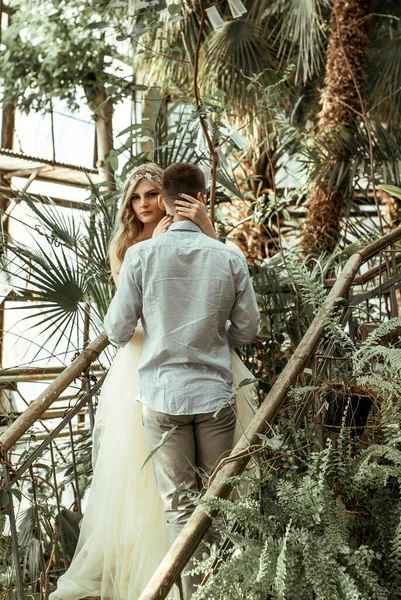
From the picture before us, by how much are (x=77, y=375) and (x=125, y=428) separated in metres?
0.34

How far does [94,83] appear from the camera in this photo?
8445 millimetres

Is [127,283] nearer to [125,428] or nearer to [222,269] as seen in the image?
[222,269]

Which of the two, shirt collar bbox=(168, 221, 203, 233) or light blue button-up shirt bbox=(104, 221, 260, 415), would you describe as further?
shirt collar bbox=(168, 221, 203, 233)

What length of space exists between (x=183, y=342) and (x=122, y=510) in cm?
74

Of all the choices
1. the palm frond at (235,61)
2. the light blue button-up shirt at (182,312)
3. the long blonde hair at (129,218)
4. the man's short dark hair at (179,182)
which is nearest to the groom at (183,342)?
the light blue button-up shirt at (182,312)

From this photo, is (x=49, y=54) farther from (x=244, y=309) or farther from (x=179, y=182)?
(x=244, y=309)

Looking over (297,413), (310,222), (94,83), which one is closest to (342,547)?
(297,413)

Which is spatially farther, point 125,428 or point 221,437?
point 125,428

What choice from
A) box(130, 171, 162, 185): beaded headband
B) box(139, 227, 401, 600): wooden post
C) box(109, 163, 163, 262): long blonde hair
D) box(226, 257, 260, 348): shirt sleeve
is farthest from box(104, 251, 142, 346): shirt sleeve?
box(130, 171, 162, 185): beaded headband

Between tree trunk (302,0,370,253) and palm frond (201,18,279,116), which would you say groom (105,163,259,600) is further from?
palm frond (201,18,279,116)

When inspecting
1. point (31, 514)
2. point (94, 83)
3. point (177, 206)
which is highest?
point (94, 83)

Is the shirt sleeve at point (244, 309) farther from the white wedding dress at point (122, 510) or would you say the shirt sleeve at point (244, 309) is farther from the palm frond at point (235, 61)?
the palm frond at point (235, 61)

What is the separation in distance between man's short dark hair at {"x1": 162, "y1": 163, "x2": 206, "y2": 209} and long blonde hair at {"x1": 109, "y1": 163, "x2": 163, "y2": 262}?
706mm

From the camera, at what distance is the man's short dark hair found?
8.43 ft
